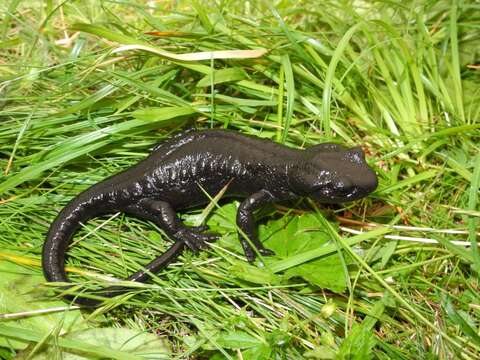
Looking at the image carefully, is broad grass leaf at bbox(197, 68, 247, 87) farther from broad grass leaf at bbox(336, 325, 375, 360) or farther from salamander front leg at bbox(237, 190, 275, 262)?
broad grass leaf at bbox(336, 325, 375, 360)

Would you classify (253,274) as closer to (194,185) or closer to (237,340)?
(237,340)

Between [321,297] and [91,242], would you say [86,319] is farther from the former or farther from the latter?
[321,297]

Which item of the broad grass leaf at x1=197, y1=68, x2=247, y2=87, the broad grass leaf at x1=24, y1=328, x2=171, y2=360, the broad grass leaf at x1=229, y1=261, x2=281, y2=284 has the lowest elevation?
the broad grass leaf at x1=24, y1=328, x2=171, y2=360

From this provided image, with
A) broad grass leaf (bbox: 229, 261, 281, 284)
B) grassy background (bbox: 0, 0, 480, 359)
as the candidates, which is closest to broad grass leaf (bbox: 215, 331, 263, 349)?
grassy background (bbox: 0, 0, 480, 359)

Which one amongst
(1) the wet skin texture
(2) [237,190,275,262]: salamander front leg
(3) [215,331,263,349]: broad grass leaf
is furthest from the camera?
(2) [237,190,275,262]: salamander front leg

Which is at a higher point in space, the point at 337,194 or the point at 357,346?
the point at 337,194

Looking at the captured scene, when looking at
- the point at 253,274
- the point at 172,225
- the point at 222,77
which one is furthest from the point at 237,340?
the point at 222,77

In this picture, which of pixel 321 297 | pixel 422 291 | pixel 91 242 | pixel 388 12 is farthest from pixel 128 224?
pixel 388 12
